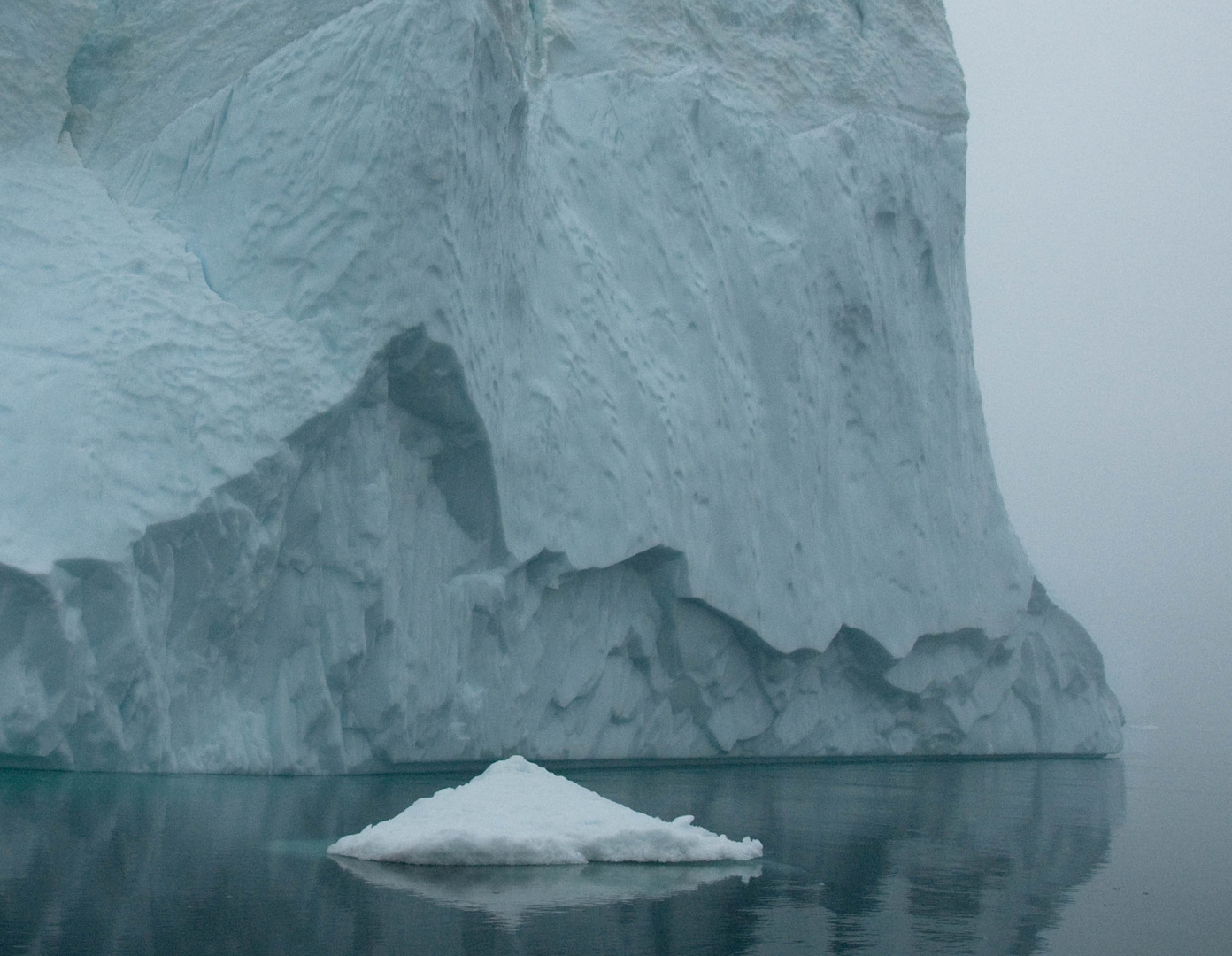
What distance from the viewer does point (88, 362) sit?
25.9 ft

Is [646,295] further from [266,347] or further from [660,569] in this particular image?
[266,347]

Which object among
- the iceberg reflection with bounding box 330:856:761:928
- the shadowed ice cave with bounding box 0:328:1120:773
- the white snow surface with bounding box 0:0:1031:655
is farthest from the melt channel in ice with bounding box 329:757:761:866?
the white snow surface with bounding box 0:0:1031:655

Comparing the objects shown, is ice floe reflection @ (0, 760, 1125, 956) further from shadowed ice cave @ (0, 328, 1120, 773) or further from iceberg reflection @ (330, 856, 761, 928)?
shadowed ice cave @ (0, 328, 1120, 773)

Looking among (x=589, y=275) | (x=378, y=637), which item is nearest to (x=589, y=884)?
(x=378, y=637)

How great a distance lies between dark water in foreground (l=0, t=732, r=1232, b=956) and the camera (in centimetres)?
390

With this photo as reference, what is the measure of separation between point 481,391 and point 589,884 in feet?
17.0

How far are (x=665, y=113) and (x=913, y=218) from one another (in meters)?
Answer: 3.83

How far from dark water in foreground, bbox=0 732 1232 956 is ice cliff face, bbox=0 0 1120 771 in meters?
1.00

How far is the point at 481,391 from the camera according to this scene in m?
9.69

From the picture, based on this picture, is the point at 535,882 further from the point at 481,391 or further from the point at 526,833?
the point at 481,391

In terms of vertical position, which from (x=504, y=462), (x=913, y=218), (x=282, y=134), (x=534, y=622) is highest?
(x=913, y=218)

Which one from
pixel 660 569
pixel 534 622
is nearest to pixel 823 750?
pixel 660 569

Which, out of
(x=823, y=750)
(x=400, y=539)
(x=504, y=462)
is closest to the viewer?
(x=400, y=539)

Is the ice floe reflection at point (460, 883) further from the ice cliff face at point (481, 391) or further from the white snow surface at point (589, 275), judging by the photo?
the white snow surface at point (589, 275)
